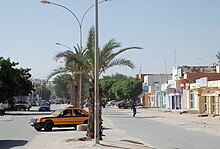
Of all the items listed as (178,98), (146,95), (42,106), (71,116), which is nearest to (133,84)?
(146,95)

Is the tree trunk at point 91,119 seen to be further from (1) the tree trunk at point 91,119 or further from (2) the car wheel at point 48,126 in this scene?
(2) the car wheel at point 48,126

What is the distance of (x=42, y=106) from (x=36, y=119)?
134 feet

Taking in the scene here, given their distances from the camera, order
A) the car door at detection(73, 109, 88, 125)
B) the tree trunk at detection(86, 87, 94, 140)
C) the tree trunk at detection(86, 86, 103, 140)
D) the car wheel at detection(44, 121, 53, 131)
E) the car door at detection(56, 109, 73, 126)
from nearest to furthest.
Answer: the tree trunk at detection(86, 86, 103, 140)
the tree trunk at detection(86, 87, 94, 140)
the car wheel at detection(44, 121, 53, 131)
the car door at detection(56, 109, 73, 126)
the car door at detection(73, 109, 88, 125)

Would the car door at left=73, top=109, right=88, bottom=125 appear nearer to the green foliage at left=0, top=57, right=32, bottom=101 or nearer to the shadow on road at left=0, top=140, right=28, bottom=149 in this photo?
the shadow on road at left=0, top=140, right=28, bottom=149

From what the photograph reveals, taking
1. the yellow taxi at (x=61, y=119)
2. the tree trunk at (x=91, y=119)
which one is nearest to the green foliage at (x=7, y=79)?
the yellow taxi at (x=61, y=119)

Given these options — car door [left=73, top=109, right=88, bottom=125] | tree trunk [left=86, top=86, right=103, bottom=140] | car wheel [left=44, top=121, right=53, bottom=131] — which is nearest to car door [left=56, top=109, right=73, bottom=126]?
car door [left=73, top=109, right=88, bottom=125]

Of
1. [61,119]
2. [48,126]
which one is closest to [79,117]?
[61,119]

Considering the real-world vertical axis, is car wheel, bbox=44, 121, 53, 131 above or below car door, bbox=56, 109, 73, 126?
below

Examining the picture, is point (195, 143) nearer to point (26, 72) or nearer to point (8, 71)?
point (8, 71)

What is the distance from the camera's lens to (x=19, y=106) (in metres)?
75.8

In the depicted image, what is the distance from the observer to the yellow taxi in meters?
28.4

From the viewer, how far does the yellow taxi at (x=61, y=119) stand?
2839cm

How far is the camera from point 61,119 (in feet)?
94.0

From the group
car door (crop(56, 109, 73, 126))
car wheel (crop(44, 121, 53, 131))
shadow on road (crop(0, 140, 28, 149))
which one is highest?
car door (crop(56, 109, 73, 126))
